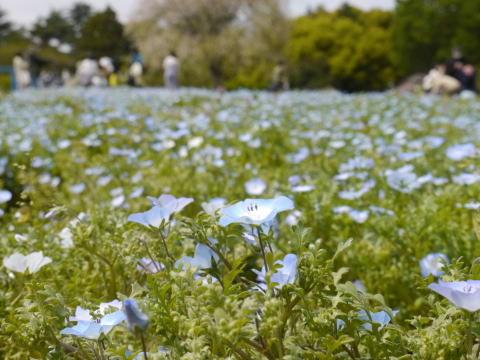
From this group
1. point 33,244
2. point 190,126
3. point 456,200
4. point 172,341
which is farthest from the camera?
point 190,126

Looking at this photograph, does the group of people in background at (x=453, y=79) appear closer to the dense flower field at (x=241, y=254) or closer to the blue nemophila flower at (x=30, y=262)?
the dense flower field at (x=241, y=254)

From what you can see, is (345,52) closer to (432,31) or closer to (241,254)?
(432,31)

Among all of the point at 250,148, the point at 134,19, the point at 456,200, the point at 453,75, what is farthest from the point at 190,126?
the point at 134,19

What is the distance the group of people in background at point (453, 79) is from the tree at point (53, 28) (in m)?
59.9

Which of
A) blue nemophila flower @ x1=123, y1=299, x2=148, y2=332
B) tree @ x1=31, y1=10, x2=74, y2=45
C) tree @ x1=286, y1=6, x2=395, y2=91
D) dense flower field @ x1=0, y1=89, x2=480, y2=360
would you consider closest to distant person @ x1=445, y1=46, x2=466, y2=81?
dense flower field @ x1=0, y1=89, x2=480, y2=360

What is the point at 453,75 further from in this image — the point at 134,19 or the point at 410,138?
the point at 134,19

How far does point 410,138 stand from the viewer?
15.5 feet

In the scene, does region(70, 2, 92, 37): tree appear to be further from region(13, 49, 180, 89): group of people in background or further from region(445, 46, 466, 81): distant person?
region(445, 46, 466, 81): distant person

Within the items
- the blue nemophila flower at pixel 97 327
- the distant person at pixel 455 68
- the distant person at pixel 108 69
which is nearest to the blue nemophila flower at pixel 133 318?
the blue nemophila flower at pixel 97 327

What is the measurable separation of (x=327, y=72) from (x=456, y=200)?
32.3 metres

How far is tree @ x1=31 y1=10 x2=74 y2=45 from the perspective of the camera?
67938 millimetres

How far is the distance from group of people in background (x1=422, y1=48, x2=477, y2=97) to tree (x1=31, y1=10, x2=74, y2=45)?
197 ft

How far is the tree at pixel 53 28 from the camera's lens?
2675 inches

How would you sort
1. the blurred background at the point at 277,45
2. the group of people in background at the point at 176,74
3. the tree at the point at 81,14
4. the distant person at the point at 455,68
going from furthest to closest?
the blurred background at the point at 277,45
the tree at the point at 81,14
the distant person at the point at 455,68
the group of people in background at the point at 176,74
